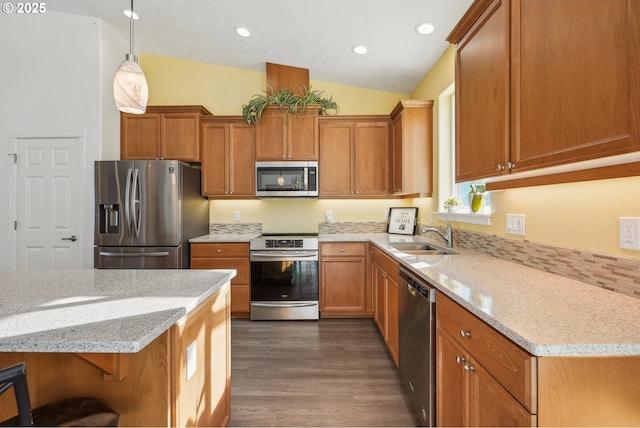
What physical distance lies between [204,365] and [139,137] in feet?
10.1

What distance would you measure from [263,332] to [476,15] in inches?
116

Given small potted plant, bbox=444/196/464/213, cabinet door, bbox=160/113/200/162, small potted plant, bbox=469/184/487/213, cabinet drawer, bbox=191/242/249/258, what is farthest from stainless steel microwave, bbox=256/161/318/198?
small potted plant, bbox=469/184/487/213

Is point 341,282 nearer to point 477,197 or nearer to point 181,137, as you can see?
point 477,197

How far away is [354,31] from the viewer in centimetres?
261

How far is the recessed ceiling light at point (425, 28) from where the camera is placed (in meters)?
2.35

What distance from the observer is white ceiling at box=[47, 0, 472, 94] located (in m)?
2.34

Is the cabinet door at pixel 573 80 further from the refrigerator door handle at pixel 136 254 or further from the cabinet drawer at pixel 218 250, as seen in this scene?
the refrigerator door handle at pixel 136 254

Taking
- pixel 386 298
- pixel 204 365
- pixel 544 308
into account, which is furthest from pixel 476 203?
pixel 204 365

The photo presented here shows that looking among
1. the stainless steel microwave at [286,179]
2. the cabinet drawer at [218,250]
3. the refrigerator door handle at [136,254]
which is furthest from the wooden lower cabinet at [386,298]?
the refrigerator door handle at [136,254]

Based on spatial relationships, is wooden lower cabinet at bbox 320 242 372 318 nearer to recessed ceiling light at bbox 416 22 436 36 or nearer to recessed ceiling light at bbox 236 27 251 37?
recessed ceiling light at bbox 416 22 436 36

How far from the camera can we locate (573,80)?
1.01m

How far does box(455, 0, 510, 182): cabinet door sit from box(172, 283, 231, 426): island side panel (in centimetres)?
154

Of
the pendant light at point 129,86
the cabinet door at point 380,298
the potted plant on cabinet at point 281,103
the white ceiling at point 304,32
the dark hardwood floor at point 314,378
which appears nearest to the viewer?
the pendant light at point 129,86

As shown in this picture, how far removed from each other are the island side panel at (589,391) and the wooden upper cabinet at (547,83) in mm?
595
